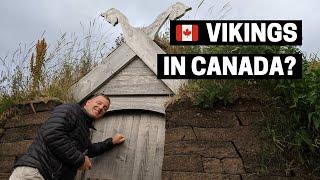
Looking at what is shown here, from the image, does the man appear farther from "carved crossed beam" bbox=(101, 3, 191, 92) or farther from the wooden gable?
"carved crossed beam" bbox=(101, 3, 191, 92)

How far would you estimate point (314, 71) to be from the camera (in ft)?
15.2

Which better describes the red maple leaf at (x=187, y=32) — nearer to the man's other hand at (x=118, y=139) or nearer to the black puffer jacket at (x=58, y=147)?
the man's other hand at (x=118, y=139)

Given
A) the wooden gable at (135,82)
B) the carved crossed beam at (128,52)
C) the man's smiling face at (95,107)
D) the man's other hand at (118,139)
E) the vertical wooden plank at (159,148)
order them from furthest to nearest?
the carved crossed beam at (128,52) < the wooden gable at (135,82) < the man's other hand at (118,139) < the vertical wooden plank at (159,148) < the man's smiling face at (95,107)

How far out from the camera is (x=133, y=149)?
5.37 m

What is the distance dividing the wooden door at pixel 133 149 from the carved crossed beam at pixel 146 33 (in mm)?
602

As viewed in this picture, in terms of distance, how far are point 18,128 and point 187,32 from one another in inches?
98.1

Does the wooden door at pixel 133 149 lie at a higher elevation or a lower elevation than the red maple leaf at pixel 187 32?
lower

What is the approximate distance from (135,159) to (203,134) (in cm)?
102

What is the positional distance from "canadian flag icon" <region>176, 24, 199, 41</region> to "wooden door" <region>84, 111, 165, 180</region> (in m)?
1.05

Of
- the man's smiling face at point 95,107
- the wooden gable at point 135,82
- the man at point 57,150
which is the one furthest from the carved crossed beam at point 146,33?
the man at point 57,150

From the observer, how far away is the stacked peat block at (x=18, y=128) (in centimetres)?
536

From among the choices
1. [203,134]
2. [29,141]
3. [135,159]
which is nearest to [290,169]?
[203,134]

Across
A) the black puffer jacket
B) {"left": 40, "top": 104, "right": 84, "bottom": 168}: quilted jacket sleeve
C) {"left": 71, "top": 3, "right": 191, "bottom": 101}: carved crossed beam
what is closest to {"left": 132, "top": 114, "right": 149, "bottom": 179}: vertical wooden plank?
{"left": 71, "top": 3, "right": 191, "bottom": 101}: carved crossed beam

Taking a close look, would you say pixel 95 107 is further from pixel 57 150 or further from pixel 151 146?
pixel 151 146
